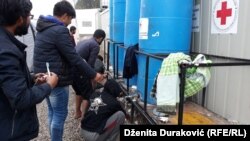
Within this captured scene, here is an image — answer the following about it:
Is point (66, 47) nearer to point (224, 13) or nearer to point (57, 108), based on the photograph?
point (57, 108)

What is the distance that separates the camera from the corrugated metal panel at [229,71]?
9.02 feet

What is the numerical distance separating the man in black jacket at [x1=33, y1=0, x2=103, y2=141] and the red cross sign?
1.33 meters

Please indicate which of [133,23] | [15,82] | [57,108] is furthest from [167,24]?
[15,82]

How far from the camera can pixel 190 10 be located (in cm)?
353

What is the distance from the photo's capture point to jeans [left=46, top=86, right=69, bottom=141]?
9.59ft

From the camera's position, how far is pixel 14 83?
1524 millimetres

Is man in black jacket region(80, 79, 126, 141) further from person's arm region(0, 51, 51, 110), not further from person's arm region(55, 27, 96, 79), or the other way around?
person's arm region(0, 51, 51, 110)

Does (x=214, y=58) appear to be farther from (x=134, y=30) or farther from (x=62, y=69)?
(x=62, y=69)

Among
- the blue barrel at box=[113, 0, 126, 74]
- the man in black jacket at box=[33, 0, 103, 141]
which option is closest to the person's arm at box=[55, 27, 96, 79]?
the man in black jacket at box=[33, 0, 103, 141]

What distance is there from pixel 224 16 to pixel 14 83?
88.5 inches

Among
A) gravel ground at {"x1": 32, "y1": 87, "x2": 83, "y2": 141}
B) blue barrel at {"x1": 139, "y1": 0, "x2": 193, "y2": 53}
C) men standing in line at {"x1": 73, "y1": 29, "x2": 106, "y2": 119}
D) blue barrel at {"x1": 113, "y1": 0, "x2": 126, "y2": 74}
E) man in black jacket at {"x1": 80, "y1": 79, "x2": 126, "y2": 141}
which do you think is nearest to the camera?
man in black jacket at {"x1": 80, "y1": 79, "x2": 126, "y2": 141}

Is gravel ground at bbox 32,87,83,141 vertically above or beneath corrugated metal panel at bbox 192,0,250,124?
beneath

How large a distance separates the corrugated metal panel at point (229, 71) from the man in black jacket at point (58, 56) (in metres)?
1.26

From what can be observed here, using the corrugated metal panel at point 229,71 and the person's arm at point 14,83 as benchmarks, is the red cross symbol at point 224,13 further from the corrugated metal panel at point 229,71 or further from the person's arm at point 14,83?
the person's arm at point 14,83
